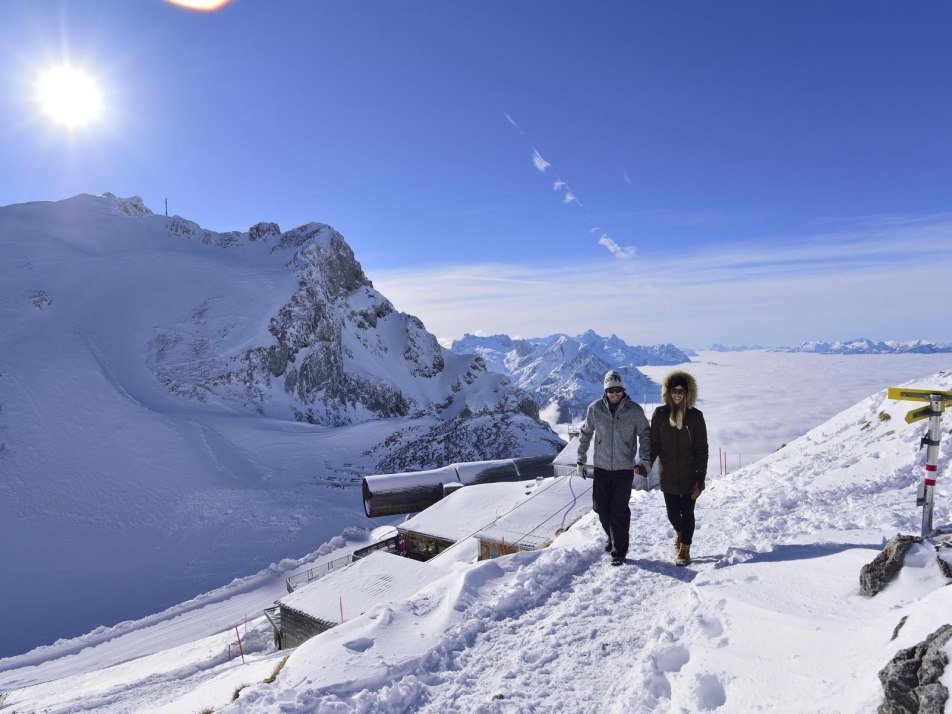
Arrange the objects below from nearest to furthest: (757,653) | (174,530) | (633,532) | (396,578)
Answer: (757,653) < (633,532) < (396,578) < (174,530)

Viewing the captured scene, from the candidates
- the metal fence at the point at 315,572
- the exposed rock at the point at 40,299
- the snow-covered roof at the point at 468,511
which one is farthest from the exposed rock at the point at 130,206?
the snow-covered roof at the point at 468,511

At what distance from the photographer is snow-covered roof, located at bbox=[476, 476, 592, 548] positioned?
1700cm

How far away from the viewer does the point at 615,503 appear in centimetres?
643

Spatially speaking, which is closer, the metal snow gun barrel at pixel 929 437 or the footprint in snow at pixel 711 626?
the footprint in snow at pixel 711 626

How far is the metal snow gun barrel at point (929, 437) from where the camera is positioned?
5285 millimetres

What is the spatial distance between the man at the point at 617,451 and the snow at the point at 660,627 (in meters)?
0.57

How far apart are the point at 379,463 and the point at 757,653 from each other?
1704 inches

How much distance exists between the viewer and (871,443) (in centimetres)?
1096

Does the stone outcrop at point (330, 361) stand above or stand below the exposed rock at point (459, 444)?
above

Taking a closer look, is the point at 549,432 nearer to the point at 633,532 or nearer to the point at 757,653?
the point at 633,532

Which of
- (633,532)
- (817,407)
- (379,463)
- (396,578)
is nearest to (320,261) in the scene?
(379,463)

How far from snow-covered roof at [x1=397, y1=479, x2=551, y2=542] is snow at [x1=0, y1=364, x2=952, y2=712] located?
14.1m

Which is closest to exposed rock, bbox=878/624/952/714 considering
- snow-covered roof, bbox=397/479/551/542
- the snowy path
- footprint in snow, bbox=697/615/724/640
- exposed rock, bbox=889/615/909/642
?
exposed rock, bbox=889/615/909/642

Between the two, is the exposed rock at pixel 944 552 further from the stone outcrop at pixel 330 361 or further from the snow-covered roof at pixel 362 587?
the stone outcrop at pixel 330 361
